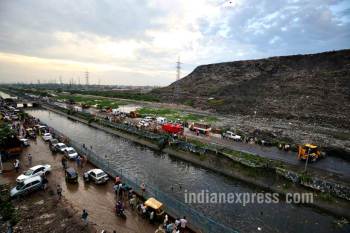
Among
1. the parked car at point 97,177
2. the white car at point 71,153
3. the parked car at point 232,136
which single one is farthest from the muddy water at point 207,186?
the parked car at point 232,136

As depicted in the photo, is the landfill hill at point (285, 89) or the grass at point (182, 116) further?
the landfill hill at point (285, 89)

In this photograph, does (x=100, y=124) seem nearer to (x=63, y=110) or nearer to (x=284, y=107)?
(x=63, y=110)

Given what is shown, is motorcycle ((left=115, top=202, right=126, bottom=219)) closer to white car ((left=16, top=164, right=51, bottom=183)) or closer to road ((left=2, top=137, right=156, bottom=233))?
road ((left=2, top=137, right=156, bottom=233))

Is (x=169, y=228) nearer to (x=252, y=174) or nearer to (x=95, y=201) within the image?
(x=95, y=201)

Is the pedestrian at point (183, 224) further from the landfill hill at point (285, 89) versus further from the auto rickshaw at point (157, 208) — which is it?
the landfill hill at point (285, 89)

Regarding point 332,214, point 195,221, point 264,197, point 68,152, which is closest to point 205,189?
point 264,197

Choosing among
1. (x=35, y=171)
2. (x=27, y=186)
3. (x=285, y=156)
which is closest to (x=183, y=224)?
(x=27, y=186)

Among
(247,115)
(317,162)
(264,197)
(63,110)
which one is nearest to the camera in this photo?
(264,197)
